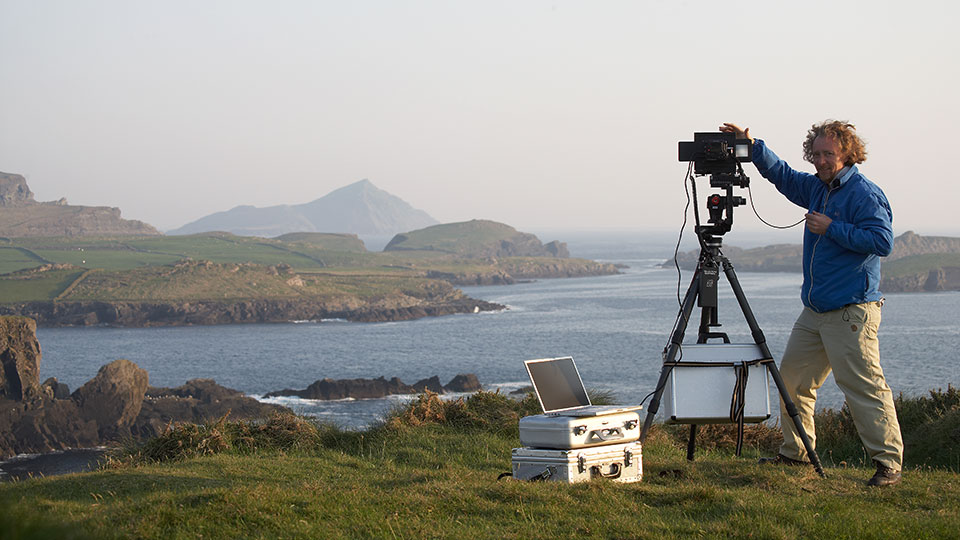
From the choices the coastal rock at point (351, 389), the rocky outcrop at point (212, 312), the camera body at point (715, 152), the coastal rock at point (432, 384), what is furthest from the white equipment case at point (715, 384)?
the rocky outcrop at point (212, 312)

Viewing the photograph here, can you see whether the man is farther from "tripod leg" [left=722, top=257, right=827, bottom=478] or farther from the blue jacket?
"tripod leg" [left=722, top=257, right=827, bottom=478]

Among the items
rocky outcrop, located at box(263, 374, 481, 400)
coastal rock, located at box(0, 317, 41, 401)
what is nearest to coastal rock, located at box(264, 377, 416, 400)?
rocky outcrop, located at box(263, 374, 481, 400)

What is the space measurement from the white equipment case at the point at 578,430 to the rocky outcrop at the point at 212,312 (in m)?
101

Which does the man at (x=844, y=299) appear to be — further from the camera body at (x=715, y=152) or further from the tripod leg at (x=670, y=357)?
the tripod leg at (x=670, y=357)

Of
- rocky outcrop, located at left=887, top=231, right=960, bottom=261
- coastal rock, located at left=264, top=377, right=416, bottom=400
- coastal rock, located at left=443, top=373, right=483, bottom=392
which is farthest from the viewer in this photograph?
rocky outcrop, located at left=887, top=231, right=960, bottom=261

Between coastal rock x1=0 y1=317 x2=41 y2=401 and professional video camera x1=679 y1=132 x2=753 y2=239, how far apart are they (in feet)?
176

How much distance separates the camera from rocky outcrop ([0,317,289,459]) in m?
45.4

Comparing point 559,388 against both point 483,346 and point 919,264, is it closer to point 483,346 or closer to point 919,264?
point 483,346

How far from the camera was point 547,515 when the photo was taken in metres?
4.89

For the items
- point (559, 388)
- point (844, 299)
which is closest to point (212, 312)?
point (559, 388)

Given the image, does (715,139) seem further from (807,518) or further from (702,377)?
(807,518)

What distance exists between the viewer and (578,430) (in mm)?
5852

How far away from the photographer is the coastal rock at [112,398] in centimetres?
4819

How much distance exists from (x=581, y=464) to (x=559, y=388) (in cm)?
98
